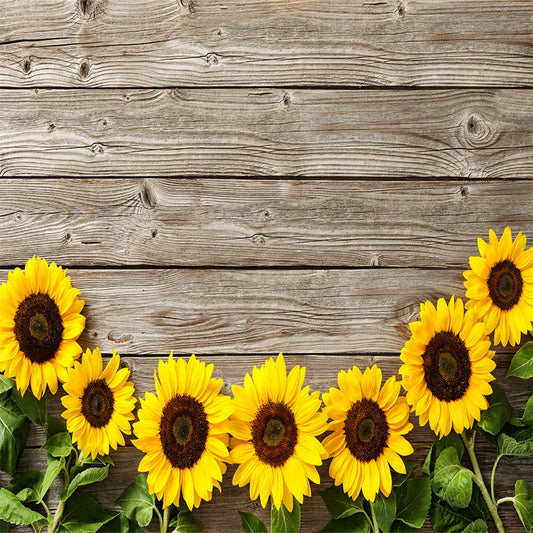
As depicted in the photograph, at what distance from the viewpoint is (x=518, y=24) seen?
3.55ft

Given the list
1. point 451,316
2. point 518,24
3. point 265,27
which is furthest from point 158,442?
point 518,24

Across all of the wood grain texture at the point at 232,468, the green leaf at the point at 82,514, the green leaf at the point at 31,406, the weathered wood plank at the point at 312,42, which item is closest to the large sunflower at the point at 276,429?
the wood grain texture at the point at 232,468

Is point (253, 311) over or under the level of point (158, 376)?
over

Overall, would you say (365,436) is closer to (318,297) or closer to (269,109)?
(318,297)

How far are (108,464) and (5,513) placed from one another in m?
0.22

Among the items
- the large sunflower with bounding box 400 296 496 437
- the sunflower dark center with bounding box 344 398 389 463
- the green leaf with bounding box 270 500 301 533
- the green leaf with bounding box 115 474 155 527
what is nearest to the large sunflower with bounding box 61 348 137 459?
the green leaf with bounding box 115 474 155 527

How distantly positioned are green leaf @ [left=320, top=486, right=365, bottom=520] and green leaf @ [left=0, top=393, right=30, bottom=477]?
65 centimetres

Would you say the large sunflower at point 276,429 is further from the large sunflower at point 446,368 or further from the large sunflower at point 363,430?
the large sunflower at point 446,368

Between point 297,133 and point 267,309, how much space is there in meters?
0.39

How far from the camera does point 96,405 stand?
1.02 metres

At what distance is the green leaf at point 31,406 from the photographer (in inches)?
41.0

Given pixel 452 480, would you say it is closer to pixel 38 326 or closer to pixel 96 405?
pixel 96 405

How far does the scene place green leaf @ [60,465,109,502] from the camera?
1.02 metres

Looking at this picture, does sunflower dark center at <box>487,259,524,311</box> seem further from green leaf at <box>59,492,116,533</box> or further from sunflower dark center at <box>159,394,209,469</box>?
green leaf at <box>59,492,116,533</box>
